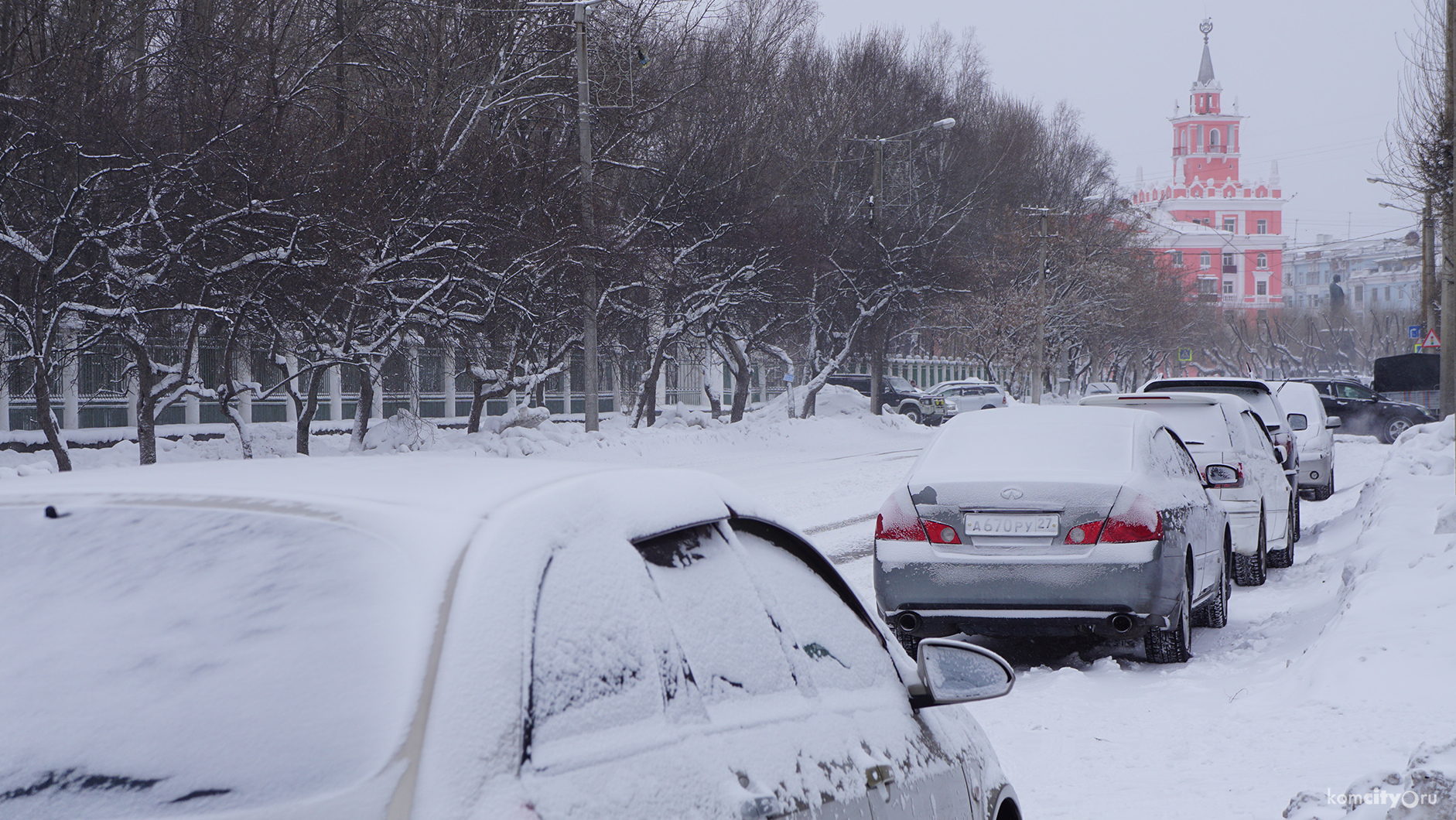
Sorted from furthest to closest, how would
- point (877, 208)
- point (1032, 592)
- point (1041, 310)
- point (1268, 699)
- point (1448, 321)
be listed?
1. point (1041, 310)
2. point (877, 208)
3. point (1448, 321)
4. point (1032, 592)
5. point (1268, 699)

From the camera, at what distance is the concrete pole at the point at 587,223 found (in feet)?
77.5

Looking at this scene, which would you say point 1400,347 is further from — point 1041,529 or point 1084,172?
point 1041,529

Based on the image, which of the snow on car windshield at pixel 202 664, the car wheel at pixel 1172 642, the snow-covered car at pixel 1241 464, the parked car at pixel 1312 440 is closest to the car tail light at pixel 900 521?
the car wheel at pixel 1172 642

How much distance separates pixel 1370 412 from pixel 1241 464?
32.7m

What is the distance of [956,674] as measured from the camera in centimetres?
311

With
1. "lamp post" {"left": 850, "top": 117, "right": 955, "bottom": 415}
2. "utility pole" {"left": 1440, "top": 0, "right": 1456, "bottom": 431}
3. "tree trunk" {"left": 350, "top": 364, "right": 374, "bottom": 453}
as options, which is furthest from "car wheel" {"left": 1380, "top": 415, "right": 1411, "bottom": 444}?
"tree trunk" {"left": 350, "top": 364, "right": 374, "bottom": 453}

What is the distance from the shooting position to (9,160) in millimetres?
18172

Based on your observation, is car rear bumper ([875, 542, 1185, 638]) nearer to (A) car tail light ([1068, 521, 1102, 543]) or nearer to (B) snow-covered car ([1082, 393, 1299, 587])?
(A) car tail light ([1068, 521, 1102, 543])

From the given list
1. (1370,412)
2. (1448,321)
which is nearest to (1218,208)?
(1370,412)

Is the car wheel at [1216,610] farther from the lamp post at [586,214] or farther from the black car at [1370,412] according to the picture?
the black car at [1370,412]

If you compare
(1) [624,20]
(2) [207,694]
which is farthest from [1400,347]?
(2) [207,694]

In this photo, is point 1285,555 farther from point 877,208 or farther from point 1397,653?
point 877,208

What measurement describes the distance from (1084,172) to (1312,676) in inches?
2576

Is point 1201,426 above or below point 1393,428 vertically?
above
